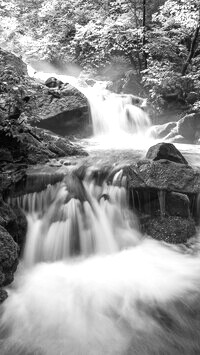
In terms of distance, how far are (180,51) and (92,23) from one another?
13.9 feet

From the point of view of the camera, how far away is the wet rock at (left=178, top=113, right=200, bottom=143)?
10891 mm

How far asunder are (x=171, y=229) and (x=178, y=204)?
540 mm

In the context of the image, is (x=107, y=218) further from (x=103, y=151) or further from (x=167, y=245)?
(x=103, y=151)

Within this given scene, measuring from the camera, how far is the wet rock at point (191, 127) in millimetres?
10891

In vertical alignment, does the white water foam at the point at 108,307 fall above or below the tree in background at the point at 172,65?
below

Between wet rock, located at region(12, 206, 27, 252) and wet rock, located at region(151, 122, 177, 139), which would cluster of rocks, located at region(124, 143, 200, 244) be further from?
wet rock, located at region(151, 122, 177, 139)

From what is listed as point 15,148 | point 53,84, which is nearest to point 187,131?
point 53,84

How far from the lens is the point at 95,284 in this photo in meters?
4.45

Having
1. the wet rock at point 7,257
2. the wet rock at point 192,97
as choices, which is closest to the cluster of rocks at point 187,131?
the wet rock at point 192,97

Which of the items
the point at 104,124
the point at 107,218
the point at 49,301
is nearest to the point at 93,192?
the point at 107,218

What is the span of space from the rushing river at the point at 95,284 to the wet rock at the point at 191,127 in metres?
5.74

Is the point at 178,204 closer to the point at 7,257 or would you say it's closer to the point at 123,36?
the point at 7,257

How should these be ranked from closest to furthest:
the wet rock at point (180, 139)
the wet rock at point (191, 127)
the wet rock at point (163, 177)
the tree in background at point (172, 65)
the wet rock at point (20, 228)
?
the wet rock at point (20, 228) < the wet rock at point (163, 177) < the wet rock at point (191, 127) < the wet rock at point (180, 139) < the tree in background at point (172, 65)

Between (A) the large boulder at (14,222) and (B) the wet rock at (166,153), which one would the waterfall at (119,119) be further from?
(A) the large boulder at (14,222)
